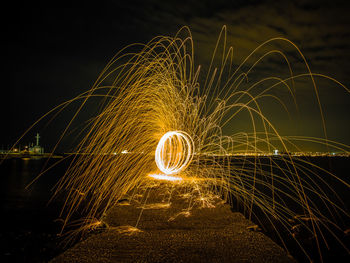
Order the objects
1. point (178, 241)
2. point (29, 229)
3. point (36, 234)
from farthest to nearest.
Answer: point (29, 229) < point (36, 234) < point (178, 241)

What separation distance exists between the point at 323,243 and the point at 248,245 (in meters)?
4.67

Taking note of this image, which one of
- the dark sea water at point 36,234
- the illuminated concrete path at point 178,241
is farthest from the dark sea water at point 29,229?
→ the illuminated concrete path at point 178,241

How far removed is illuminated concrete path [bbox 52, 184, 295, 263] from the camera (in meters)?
4.18

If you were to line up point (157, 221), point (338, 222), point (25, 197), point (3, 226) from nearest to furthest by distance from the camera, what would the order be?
point (157, 221), point (3, 226), point (338, 222), point (25, 197)

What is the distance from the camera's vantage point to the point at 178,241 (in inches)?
193

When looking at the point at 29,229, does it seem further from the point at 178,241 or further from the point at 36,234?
the point at 178,241

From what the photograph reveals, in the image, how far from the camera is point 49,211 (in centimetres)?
1209

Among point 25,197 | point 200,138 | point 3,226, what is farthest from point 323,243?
point 25,197

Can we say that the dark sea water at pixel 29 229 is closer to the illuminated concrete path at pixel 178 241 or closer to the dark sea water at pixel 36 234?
the dark sea water at pixel 36 234

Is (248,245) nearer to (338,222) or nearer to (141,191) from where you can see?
(141,191)

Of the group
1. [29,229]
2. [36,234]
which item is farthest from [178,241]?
[29,229]

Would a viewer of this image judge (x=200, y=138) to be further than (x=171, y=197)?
Yes

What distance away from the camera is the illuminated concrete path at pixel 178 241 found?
4.18 meters

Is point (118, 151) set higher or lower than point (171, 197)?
higher
